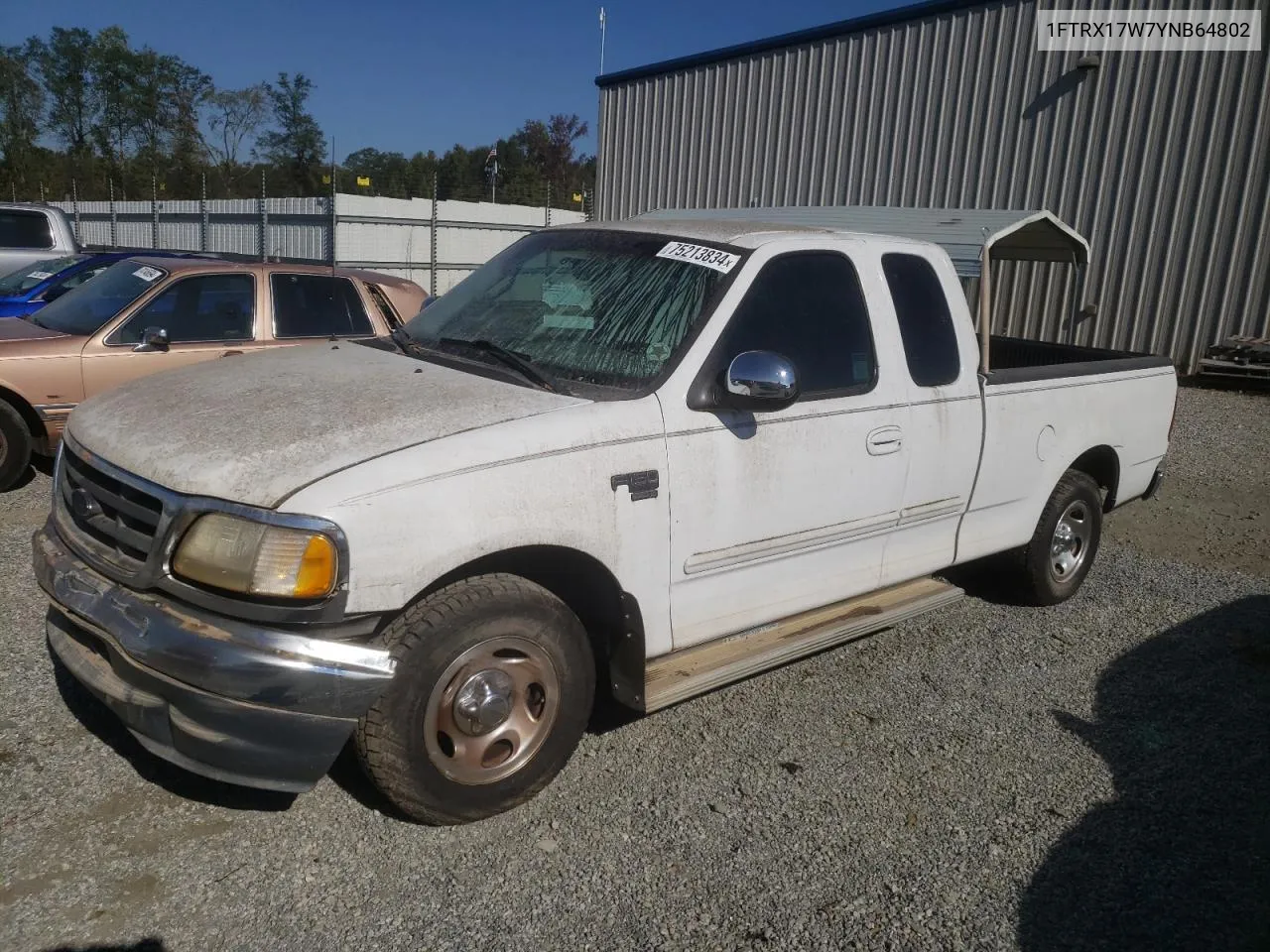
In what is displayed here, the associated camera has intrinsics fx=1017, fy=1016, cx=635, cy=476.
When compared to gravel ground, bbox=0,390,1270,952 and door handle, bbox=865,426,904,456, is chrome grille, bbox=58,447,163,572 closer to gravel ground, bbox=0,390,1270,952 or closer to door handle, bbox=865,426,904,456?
gravel ground, bbox=0,390,1270,952

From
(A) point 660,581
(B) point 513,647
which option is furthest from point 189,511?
(A) point 660,581

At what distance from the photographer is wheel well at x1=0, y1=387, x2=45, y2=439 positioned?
21.7ft

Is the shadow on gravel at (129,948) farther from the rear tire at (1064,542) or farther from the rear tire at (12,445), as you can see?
the rear tire at (12,445)

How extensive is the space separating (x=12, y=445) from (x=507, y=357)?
15.2 feet

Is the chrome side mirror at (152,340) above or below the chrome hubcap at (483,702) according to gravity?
above

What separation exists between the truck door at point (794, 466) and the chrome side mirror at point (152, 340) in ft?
15.3

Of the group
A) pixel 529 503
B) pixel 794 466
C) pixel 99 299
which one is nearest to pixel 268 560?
pixel 529 503

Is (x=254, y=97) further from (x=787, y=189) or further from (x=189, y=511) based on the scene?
(x=189, y=511)

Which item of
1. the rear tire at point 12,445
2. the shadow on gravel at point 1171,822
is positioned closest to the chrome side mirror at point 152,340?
the rear tire at point 12,445

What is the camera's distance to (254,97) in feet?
164

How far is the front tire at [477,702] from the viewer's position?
9.73 ft

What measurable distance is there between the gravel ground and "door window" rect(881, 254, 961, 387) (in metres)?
1.41

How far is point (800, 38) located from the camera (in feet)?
53.2

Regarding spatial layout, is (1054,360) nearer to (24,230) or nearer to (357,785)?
(357,785)
